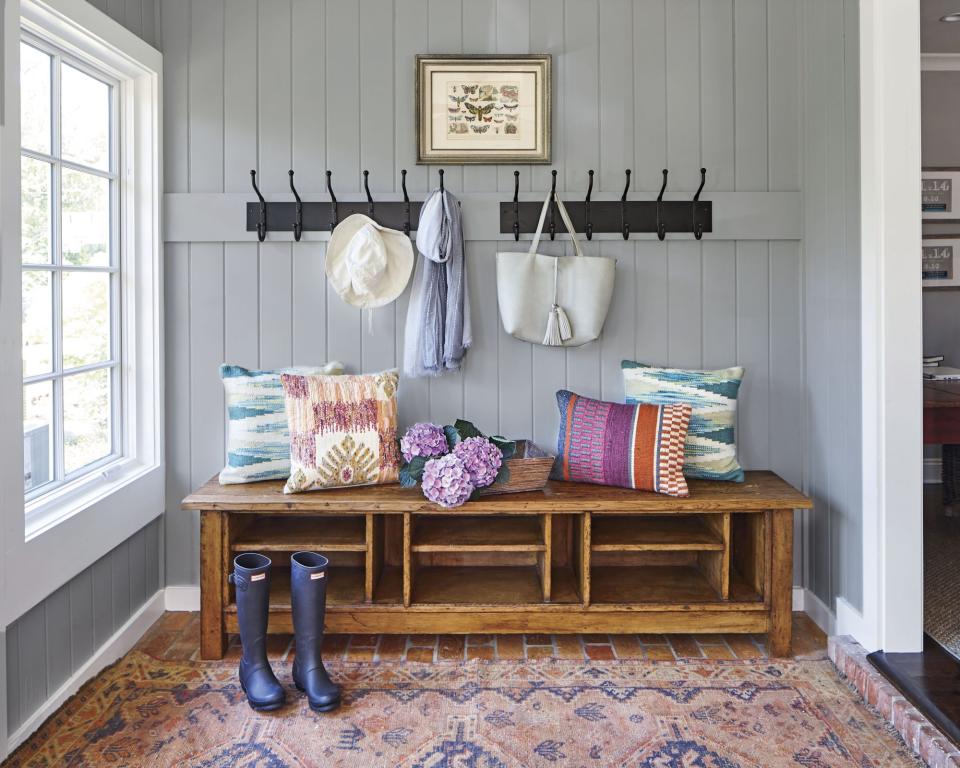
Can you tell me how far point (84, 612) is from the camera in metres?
2.28

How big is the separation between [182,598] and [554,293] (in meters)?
1.81

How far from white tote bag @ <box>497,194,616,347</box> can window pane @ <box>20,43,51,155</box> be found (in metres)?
1.46

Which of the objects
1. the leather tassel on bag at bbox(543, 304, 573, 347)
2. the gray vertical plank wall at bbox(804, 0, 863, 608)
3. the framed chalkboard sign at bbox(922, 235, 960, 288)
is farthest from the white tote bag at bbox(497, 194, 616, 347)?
the framed chalkboard sign at bbox(922, 235, 960, 288)

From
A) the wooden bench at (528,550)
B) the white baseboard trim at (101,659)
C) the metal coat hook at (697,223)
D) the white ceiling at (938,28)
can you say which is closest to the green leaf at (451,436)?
the wooden bench at (528,550)

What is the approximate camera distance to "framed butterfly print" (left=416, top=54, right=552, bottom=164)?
9.04ft

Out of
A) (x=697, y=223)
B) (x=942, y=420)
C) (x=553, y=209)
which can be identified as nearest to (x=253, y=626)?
(x=553, y=209)

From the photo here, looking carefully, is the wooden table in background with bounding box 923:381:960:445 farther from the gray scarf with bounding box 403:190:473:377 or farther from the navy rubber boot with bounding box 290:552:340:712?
the navy rubber boot with bounding box 290:552:340:712

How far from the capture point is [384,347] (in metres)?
2.81

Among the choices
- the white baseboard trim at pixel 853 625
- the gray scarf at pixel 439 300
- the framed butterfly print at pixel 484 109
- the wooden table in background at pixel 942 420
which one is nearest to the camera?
the white baseboard trim at pixel 853 625

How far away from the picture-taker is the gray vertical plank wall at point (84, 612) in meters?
1.96

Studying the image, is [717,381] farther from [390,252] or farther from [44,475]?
[44,475]

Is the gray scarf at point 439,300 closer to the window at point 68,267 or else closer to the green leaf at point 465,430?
the green leaf at point 465,430

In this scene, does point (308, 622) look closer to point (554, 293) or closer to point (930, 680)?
point (554, 293)

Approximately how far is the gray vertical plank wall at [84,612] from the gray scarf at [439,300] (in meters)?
1.16
